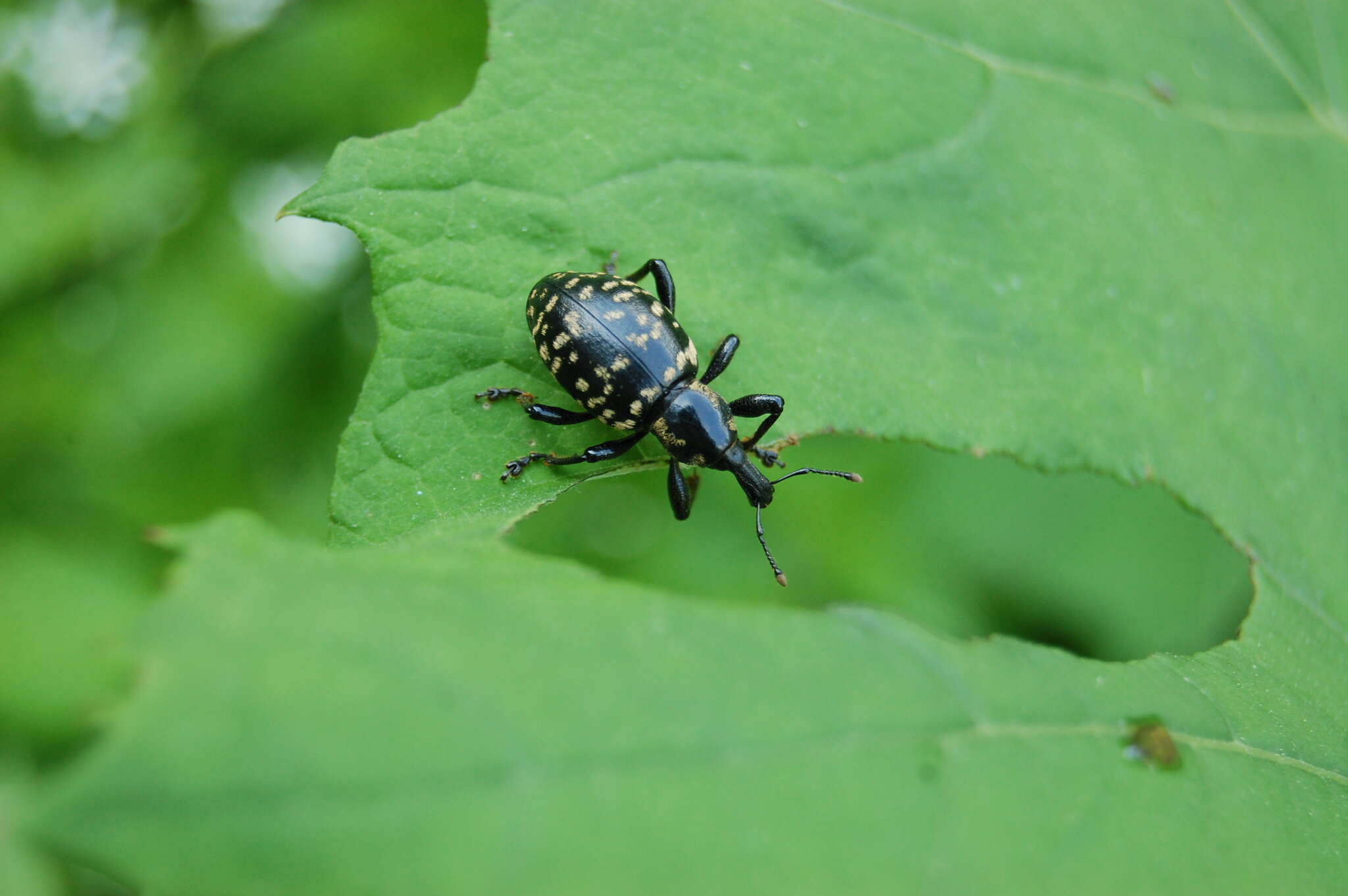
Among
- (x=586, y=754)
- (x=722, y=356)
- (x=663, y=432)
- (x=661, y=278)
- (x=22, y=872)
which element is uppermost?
(x=586, y=754)

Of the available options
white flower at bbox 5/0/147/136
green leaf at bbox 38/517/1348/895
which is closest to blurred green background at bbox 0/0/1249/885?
white flower at bbox 5/0/147/136

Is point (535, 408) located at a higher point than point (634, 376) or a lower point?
higher

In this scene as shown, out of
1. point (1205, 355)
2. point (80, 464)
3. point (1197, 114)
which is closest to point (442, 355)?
point (1205, 355)

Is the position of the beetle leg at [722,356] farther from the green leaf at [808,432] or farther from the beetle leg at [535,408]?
the beetle leg at [535,408]

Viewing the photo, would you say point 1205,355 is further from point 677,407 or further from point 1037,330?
point 677,407

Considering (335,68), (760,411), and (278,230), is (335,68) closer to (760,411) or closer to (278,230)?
(278,230)

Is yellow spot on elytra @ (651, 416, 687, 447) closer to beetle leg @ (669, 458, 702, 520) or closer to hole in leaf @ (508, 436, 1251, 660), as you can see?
beetle leg @ (669, 458, 702, 520)

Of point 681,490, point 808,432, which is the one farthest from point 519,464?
point 681,490
